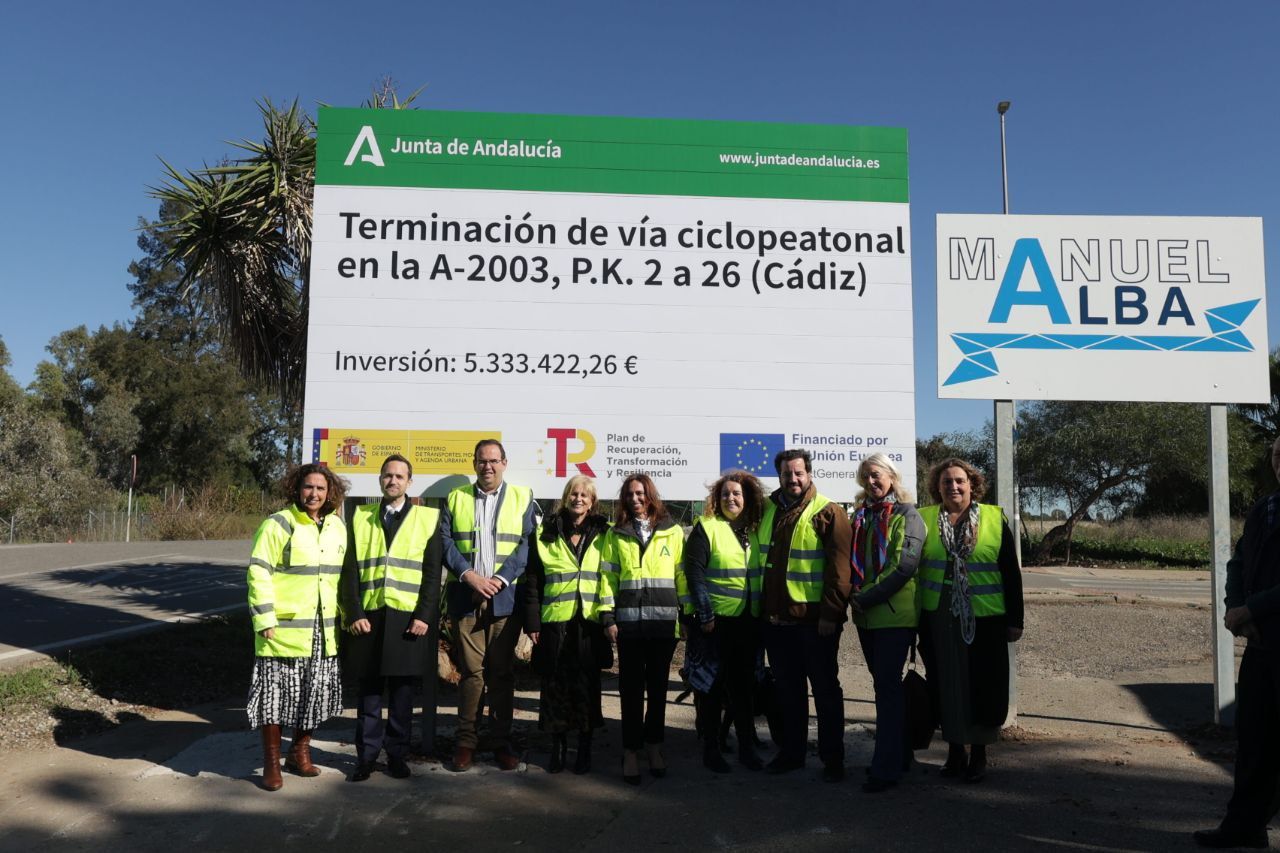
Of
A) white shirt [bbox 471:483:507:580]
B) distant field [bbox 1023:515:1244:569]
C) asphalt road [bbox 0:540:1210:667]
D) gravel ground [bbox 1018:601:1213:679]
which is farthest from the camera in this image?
distant field [bbox 1023:515:1244:569]

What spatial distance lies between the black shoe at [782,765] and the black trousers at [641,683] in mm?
671

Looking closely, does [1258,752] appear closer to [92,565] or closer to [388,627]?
[388,627]

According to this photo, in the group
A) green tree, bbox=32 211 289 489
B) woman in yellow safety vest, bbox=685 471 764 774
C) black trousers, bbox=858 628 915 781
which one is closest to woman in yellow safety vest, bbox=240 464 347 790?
woman in yellow safety vest, bbox=685 471 764 774

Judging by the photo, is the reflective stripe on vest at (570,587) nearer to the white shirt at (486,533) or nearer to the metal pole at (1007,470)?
the white shirt at (486,533)

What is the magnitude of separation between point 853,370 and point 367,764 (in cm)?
460

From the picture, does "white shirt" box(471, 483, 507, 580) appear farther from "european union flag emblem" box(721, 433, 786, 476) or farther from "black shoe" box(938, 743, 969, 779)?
"black shoe" box(938, 743, 969, 779)

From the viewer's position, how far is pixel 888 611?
5355 millimetres

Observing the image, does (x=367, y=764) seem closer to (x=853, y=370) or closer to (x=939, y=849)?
(x=939, y=849)

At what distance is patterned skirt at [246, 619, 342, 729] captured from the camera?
17.5 ft

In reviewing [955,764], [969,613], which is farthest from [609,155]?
[955,764]

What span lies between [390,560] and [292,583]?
56cm

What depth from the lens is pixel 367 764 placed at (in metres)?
5.45

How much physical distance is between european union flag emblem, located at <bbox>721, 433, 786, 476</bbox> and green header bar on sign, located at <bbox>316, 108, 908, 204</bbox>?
197 centimetres

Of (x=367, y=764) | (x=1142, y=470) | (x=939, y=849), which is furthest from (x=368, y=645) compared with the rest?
(x=1142, y=470)
